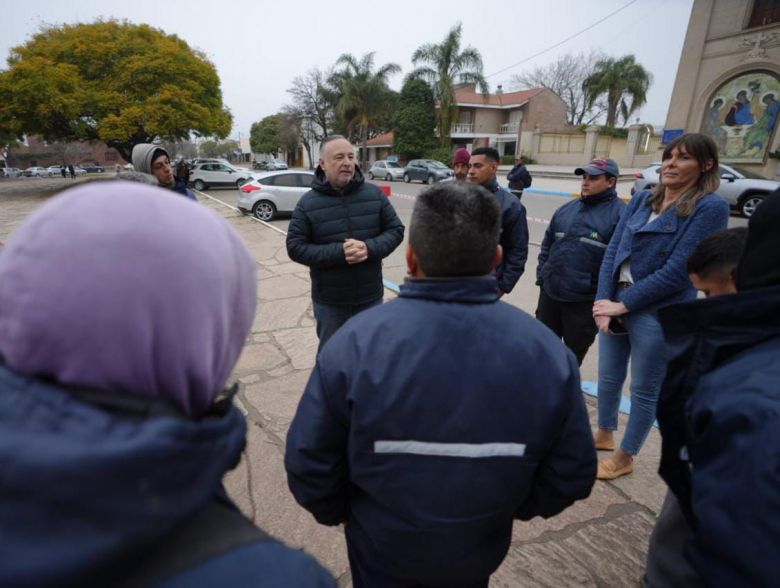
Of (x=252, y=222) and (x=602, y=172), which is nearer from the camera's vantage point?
(x=602, y=172)

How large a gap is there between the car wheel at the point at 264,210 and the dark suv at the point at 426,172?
13390mm

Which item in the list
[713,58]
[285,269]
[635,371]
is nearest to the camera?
[635,371]

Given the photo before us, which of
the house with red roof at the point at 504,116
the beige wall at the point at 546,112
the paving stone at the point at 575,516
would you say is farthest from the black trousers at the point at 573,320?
the beige wall at the point at 546,112

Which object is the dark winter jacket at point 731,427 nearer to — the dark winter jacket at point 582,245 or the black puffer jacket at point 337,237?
the dark winter jacket at point 582,245

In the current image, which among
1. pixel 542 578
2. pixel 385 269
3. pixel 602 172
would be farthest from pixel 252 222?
pixel 542 578

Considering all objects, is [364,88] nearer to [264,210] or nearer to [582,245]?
[264,210]

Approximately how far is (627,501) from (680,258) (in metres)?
1.37

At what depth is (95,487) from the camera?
0.48 meters

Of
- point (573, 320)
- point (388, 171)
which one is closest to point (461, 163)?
point (573, 320)

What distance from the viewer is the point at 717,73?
18859 mm

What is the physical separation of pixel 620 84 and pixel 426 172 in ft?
68.1

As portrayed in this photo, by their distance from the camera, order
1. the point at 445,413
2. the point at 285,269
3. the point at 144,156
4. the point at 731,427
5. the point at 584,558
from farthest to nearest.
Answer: the point at 285,269 → the point at 144,156 → the point at 584,558 → the point at 445,413 → the point at 731,427

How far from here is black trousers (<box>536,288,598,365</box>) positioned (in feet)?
9.28

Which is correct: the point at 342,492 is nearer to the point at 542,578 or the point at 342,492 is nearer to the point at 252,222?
the point at 542,578
